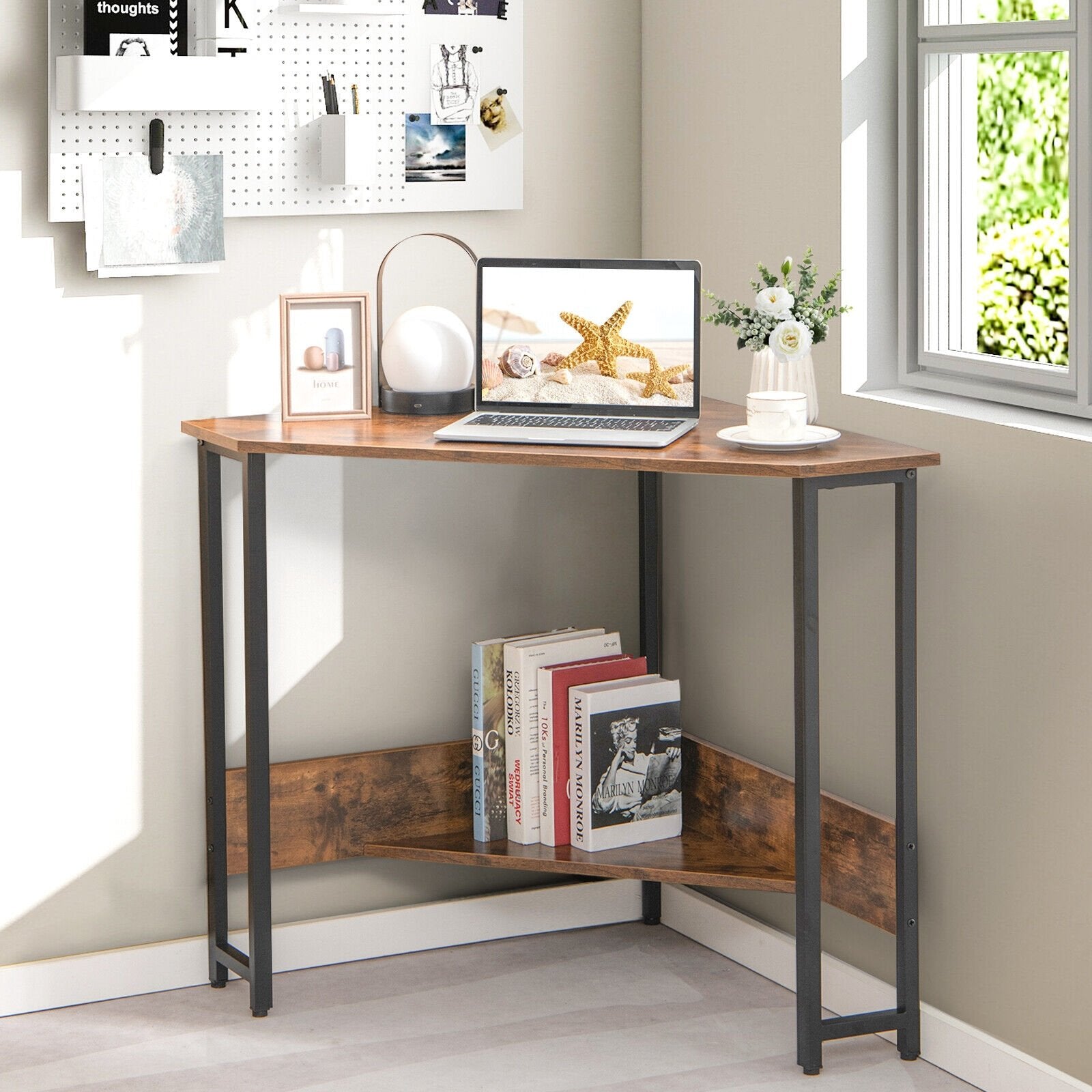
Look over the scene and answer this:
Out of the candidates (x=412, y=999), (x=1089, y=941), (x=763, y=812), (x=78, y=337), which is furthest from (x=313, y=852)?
(x=1089, y=941)

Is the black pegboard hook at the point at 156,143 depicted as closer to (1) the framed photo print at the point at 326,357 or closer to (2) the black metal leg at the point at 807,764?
(1) the framed photo print at the point at 326,357

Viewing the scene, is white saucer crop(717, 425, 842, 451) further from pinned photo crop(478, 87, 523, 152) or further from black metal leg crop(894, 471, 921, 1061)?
pinned photo crop(478, 87, 523, 152)

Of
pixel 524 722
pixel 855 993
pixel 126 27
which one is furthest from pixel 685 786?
pixel 126 27

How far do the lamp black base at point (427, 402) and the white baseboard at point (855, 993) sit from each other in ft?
3.46

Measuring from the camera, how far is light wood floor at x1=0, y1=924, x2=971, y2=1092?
8.16 ft

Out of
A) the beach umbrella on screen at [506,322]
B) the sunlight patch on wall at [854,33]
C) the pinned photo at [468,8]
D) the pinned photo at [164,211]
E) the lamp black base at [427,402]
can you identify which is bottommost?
the lamp black base at [427,402]

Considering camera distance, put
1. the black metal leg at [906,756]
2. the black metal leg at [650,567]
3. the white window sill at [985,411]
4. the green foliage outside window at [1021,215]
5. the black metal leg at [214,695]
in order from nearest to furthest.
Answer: the white window sill at [985,411], the black metal leg at [906,756], the black metal leg at [214,695], the black metal leg at [650,567], the green foliage outside window at [1021,215]

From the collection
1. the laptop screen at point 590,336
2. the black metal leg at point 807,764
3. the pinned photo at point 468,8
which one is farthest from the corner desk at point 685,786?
the pinned photo at point 468,8

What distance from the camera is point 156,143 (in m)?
2.62

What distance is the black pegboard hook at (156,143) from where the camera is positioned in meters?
2.61

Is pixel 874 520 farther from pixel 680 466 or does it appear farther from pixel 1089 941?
pixel 1089 941

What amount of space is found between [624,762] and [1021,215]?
60.8 inches

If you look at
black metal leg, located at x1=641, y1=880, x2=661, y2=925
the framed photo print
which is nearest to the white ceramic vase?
the framed photo print

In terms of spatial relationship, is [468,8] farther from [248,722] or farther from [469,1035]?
[469,1035]
